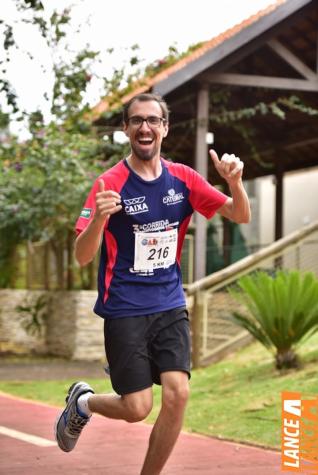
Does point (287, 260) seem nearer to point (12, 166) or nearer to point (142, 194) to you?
point (12, 166)

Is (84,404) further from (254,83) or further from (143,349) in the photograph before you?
(254,83)

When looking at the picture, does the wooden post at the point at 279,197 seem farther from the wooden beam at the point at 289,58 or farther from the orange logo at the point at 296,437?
the orange logo at the point at 296,437

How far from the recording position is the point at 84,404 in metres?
5.66

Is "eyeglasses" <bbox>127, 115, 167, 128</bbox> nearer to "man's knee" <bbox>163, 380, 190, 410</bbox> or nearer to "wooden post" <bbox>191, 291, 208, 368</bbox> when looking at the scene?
"man's knee" <bbox>163, 380, 190, 410</bbox>

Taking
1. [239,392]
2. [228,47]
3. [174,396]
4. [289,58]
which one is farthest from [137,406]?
[289,58]

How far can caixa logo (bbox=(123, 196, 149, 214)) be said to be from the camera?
508cm

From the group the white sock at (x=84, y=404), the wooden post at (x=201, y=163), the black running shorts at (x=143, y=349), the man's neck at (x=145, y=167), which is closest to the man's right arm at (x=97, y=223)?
the man's neck at (x=145, y=167)

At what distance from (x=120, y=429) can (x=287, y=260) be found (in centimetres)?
618

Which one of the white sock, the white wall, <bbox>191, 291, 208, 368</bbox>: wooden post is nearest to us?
the white sock

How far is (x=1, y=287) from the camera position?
20.2m

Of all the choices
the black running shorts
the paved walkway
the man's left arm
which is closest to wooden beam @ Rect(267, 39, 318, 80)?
the paved walkway

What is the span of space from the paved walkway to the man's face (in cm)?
228

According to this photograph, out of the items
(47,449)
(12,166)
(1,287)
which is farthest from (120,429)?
(1,287)

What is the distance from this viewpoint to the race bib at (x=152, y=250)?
510 centimetres
